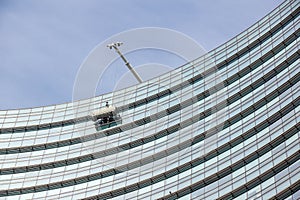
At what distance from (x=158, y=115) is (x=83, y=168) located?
9510mm

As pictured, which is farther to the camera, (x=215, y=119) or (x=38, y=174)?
(x=38, y=174)

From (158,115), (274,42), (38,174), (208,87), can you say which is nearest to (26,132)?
(38,174)

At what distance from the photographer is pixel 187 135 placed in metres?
79.9

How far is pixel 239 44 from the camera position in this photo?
275 ft

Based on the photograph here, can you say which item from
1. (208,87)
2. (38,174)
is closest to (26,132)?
(38,174)

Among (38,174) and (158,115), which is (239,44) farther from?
(38,174)

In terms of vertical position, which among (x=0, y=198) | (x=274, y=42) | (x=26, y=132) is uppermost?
(x=26, y=132)

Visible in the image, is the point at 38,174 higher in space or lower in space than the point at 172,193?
higher

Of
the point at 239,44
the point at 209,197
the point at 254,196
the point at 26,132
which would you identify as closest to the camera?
the point at 254,196

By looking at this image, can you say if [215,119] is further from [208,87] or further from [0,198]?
A: [0,198]

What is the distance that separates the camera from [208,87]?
272ft

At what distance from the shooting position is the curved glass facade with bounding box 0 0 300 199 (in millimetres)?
70688

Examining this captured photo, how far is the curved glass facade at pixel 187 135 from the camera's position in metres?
70.7

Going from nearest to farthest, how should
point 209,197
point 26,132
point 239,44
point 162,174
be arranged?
point 209,197
point 162,174
point 239,44
point 26,132
